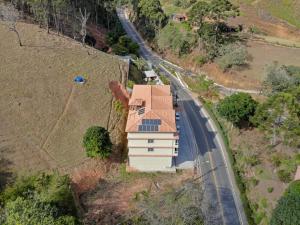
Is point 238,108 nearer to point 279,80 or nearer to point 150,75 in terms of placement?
point 279,80

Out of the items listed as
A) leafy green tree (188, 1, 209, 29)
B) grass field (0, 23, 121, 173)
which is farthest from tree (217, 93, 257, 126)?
leafy green tree (188, 1, 209, 29)

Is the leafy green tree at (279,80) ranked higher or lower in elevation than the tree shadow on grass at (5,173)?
higher

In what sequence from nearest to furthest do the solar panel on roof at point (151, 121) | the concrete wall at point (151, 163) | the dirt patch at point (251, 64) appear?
the solar panel on roof at point (151, 121), the concrete wall at point (151, 163), the dirt patch at point (251, 64)

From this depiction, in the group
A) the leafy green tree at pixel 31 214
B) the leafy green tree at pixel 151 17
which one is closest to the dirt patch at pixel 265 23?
the leafy green tree at pixel 151 17

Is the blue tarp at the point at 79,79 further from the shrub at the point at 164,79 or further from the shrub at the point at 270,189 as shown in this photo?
the shrub at the point at 270,189

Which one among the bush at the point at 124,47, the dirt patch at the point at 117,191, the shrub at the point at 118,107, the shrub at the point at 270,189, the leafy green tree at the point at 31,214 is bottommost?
the dirt patch at the point at 117,191

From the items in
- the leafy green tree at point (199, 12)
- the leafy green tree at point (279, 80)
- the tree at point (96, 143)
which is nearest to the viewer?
the tree at point (96, 143)

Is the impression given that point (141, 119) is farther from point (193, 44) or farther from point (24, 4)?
point (24, 4)
